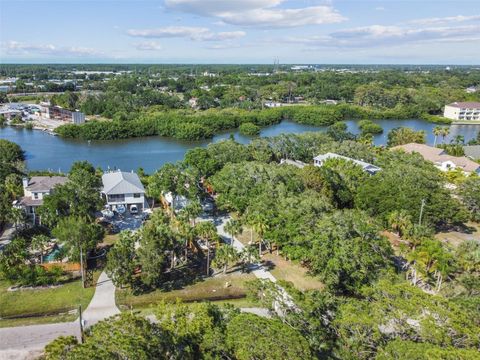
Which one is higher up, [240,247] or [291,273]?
[240,247]

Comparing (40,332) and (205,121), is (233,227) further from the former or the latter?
(205,121)

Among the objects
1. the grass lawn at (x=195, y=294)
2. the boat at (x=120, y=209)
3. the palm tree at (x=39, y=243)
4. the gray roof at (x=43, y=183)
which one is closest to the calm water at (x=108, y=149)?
the boat at (x=120, y=209)

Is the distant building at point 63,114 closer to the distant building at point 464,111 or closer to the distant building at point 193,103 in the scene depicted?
the distant building at point 193,103

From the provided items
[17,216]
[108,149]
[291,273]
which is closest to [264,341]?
[291,273]

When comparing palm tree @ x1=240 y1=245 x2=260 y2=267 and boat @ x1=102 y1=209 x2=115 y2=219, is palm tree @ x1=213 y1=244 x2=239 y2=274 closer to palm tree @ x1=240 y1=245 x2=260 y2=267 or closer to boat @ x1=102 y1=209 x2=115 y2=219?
palm tree @ x1=240 y1=245 x2=260 y2=267

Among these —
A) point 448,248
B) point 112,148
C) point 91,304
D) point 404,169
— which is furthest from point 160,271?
point 112,148

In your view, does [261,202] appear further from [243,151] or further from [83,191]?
[243,151]

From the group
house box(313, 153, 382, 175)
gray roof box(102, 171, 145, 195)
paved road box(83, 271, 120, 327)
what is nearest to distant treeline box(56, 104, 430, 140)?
house box(313, 153, 382, 175)
